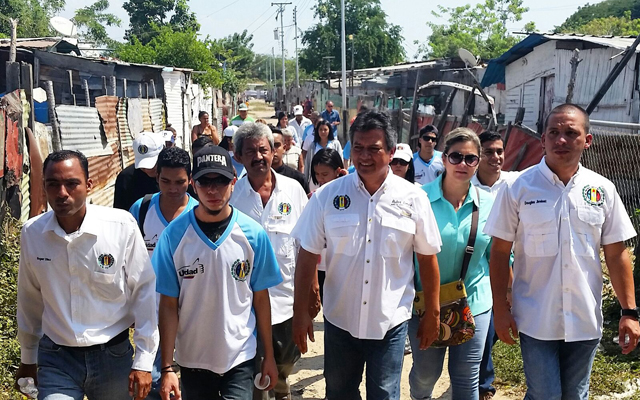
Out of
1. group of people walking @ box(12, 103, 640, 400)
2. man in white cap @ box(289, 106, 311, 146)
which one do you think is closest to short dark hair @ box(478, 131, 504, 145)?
group of people walking @ box(12, 103, 640, 400)

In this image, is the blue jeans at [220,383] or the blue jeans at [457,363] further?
the blue jeans at [457,363]

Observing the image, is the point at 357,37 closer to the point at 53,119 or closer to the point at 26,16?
the point at 26,16

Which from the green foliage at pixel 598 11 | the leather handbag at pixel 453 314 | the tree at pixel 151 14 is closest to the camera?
the leather handbag at pixel 453 314

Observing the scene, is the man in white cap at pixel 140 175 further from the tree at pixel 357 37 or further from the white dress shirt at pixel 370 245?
the tree at pixel 357 37

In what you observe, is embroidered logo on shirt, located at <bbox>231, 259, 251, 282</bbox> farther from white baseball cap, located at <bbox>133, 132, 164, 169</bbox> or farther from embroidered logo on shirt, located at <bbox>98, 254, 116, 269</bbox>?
white baseball cap, located at <bbox>133, 132, 164, 169</bbox>

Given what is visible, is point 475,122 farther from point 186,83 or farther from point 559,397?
point 186,83

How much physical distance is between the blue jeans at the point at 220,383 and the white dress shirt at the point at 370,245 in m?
0.59

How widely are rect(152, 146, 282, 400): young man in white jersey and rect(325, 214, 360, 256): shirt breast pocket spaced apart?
14.5 inches

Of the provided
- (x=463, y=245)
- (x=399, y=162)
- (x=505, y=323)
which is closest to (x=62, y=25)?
(x=399, y=162)

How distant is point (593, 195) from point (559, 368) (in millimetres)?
969

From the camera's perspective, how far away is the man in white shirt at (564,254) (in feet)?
11.7

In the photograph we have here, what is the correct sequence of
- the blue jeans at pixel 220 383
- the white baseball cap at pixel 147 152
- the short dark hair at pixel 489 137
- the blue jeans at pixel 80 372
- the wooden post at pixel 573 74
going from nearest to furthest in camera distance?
the blue jeans at pixel 80 372, the blue jeans at pixel 220 383, the short dark hair at pixel 489 137, the white baseball cap at pixel 147 152, the wooden post at pixel 573 74

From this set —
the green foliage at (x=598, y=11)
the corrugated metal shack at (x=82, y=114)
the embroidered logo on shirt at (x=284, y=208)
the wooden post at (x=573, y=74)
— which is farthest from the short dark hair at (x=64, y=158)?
the green foliage at (x=598, y=11)

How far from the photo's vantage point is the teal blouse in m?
4.12
